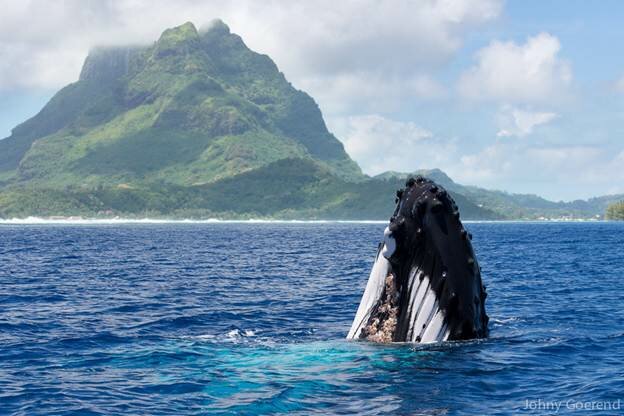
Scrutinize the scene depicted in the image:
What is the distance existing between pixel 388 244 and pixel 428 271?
0.91 metres

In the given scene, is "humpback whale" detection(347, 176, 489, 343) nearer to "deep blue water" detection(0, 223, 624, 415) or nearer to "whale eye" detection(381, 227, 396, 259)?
"whale eye" detection(381, 227, 396, 259)

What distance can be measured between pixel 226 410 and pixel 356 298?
857 inches

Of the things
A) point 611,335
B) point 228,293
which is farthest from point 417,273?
point 228,293

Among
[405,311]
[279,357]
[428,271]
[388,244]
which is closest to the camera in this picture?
[428,271]

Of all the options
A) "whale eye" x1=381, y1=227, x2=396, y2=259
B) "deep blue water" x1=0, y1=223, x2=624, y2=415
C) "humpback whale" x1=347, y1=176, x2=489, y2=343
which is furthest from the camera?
"deep blue water" x1=0, y1=223, x2=624, y2=415

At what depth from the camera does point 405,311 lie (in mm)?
15883

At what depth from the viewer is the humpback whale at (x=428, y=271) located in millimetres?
14812

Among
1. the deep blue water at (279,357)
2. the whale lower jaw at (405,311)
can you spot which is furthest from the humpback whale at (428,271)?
the deep blue water at (279,357)

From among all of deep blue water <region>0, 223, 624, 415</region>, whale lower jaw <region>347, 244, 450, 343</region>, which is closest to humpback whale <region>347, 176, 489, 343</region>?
whale lower jaw <region>347, 244, 450, 343</region>

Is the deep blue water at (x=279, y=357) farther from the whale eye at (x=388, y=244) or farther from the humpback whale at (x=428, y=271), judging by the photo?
the whale eye at (x=388, y=244)

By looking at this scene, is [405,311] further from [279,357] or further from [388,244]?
[279,357]

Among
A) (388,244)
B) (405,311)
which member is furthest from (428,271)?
(405,311)

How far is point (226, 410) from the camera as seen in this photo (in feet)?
48.1

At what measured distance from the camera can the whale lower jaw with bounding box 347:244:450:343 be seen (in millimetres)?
15234
